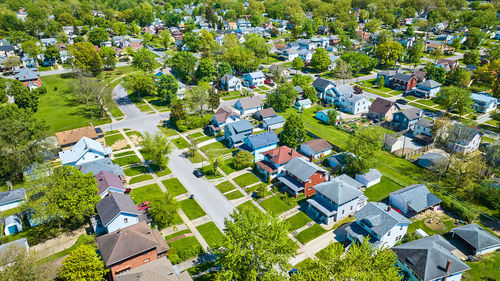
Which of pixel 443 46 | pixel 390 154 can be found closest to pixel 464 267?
pixel 390 154

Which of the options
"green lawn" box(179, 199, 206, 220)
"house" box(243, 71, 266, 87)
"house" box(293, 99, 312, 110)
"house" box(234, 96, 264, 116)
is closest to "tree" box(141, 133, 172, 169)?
"green lawn" box(179, 199, 206, 220)

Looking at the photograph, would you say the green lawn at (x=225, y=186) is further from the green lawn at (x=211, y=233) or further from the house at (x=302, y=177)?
the house at (x=302, y=177)

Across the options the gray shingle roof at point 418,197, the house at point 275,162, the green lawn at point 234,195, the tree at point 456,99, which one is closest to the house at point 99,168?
the green lawn at point 234,195

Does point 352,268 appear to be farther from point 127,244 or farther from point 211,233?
point 127,244

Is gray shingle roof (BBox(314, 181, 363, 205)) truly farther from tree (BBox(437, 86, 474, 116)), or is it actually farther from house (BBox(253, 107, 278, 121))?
tree (BBox(437, 86, 474, 116))

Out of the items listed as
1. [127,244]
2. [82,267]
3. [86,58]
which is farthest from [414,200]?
[86,58]

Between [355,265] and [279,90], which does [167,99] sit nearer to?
[279,90]
